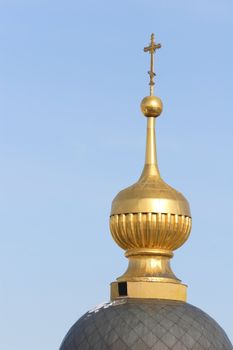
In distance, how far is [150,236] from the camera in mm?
65125

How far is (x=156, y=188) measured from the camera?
66.1m

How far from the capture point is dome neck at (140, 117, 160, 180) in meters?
67.2

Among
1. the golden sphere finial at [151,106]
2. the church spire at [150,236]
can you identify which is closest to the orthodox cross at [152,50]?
the golden sphere finial at [151,106]

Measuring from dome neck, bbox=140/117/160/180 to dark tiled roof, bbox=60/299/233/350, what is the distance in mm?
5182

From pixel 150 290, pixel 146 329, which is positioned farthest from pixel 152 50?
pixel 146 329

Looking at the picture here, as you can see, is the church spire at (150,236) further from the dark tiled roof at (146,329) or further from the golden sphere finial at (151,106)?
the golden sphere finial at (151,106)

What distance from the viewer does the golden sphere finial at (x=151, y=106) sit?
67.9 meters

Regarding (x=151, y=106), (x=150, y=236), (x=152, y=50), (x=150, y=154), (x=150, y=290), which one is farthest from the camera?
(x=152, y=50)

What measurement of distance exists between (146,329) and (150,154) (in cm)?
755

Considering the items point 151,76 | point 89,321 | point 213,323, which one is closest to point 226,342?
point 213,323

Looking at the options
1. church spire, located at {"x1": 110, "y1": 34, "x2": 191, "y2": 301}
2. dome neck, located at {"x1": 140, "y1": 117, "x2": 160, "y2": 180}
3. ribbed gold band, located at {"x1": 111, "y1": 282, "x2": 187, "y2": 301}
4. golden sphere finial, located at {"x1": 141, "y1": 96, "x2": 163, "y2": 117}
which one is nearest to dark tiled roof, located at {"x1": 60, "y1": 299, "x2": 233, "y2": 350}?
ribbed gold band, located at {"x1": 111, "y1": 282, "x2": 187, "y2": 301}

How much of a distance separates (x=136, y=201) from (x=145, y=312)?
421cm

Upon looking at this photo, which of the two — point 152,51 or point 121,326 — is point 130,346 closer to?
point 121,326

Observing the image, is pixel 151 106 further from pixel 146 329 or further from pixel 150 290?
pixel 146 329
